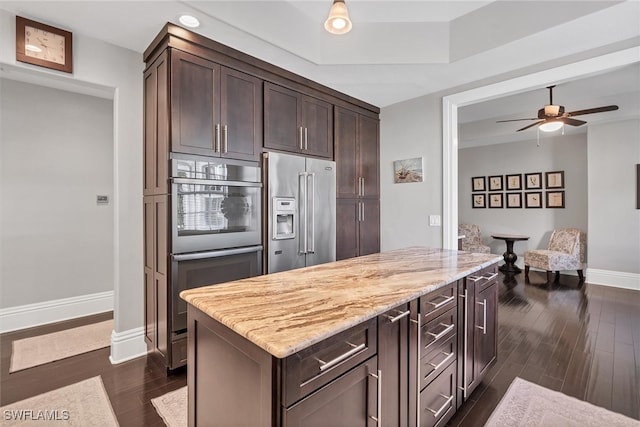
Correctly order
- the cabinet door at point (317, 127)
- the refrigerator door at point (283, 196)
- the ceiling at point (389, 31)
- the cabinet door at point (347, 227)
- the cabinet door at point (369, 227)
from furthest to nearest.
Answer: the cabinet door at point (369, 227) < the cabinet door at point (347, 227) < the cabinet door at point (317, 127) < the refrigerator door at point (283, 196) < the ceiling at point (389, 31)

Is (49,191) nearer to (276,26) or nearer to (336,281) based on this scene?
(276,26)

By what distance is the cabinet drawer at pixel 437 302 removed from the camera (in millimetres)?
1442

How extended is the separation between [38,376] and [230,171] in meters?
2.15

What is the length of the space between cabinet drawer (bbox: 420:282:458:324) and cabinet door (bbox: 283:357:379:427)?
413 millimetres

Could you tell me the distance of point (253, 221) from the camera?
2.72 metres

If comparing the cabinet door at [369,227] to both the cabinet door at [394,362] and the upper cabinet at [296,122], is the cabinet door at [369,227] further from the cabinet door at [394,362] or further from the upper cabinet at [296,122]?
the cabinet door at [394,362]

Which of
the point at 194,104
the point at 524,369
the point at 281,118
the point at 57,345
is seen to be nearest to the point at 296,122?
the point at 281,118

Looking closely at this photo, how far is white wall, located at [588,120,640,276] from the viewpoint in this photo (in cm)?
463

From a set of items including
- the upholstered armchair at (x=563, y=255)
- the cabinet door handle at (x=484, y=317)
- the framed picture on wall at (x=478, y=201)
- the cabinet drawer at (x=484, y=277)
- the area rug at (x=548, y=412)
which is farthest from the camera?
the framed picture on wall at (x=478, y=201)

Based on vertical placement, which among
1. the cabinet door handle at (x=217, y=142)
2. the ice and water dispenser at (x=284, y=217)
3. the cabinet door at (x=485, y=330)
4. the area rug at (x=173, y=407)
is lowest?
the area rug at (x=173, y=407)

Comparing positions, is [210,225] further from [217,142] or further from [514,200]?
[514,200]

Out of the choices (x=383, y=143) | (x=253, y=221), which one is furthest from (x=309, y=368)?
(x=383, y=143)

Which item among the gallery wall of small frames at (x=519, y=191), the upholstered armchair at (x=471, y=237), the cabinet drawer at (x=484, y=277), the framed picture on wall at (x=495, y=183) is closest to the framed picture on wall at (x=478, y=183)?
the gallery wall of small frames at (x=519, y=191)

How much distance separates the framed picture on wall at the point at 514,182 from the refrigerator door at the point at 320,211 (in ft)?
16.2
